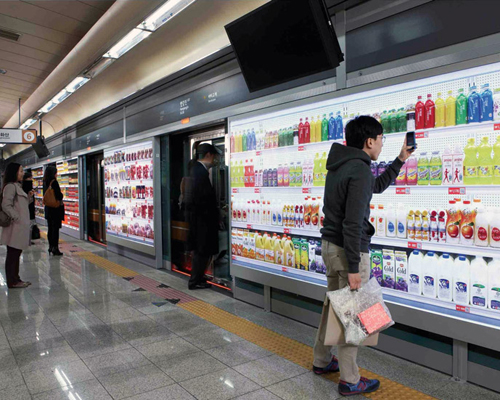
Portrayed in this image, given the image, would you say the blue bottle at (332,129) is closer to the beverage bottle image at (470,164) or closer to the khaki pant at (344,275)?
the beverage bottle image at (470,164)

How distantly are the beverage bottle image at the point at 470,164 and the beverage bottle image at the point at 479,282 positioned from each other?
0.52 meters

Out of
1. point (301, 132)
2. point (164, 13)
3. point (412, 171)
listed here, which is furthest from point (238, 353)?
point (164, 13)

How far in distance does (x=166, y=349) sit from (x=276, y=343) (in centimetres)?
94

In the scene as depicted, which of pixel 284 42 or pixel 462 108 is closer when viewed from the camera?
pixel 462 108

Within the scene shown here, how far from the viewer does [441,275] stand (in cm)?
276

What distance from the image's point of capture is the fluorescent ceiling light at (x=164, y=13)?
13.3 feet

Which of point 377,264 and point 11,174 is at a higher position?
Answer: point 11,174

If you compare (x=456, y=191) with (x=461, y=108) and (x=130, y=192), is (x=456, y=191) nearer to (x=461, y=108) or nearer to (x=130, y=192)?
(x=461, y=108)

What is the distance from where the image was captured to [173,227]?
6438mm

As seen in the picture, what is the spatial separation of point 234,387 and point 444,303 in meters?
1.57

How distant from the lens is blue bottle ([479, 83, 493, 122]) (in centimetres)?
248

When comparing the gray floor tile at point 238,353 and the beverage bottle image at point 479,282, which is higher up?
the beverage bottle image at point 479,282

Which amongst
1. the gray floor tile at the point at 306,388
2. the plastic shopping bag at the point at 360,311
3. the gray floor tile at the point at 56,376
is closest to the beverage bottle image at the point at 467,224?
the plastic shopping bag at the point at 360,311

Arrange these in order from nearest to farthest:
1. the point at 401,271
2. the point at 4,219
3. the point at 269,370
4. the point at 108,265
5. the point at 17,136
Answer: the point at 269,370, the point at 401,271, the point at 4,219, the point at 108,265, the point at 17,136
